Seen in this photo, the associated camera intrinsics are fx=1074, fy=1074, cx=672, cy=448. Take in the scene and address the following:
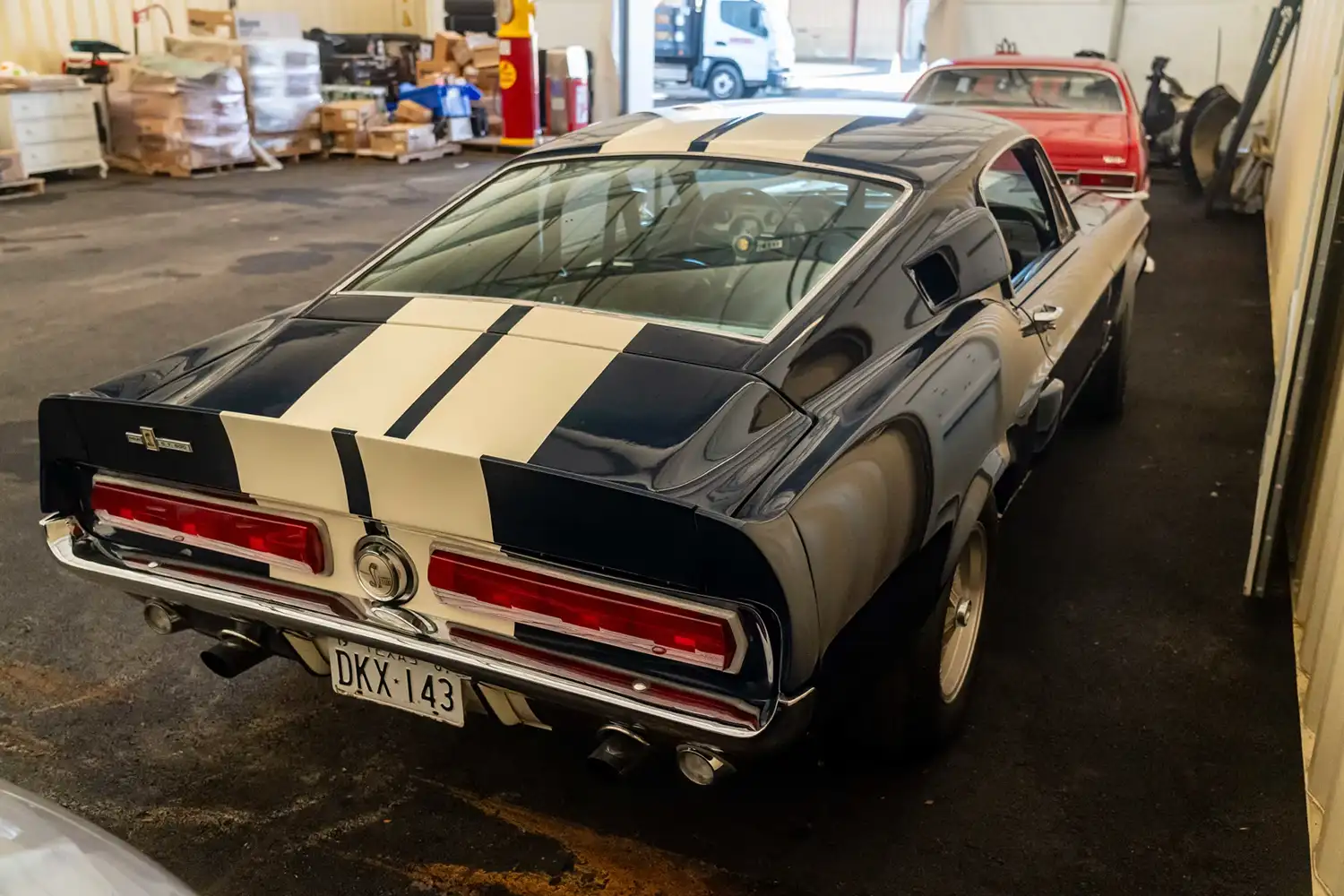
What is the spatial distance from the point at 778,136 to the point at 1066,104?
558cm

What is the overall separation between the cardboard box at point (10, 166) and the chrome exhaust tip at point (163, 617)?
9.27 meters

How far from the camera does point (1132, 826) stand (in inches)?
89.5

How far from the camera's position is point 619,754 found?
182cm

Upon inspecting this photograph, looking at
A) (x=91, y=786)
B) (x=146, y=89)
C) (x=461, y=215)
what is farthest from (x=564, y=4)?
(x=91, y=786)

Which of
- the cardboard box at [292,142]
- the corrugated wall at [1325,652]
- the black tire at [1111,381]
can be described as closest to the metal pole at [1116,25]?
the cardboard box at [292,142]

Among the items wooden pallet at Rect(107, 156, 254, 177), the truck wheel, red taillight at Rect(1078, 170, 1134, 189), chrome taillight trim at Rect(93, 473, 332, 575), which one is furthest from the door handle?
the truck wheel

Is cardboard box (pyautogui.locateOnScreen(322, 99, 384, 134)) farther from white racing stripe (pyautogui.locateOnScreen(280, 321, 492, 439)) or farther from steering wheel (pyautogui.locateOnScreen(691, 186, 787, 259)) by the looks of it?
white racing stripe (pyautogui.locateOnScreen(280, 321, 492, 439))

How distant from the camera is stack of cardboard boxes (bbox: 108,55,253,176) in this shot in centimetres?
1058

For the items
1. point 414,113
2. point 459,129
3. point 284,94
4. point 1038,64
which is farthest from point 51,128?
point 1038,64

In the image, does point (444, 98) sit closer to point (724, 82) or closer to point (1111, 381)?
point (724, 82)

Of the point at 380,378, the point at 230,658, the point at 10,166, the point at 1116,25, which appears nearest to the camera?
the point at 380,378

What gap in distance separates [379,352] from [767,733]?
1.09 m

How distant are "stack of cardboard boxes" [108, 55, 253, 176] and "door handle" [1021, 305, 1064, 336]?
32.9ft

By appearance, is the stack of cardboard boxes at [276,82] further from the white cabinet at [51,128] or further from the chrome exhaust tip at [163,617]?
the chrome exhaust tip at [163,617]
